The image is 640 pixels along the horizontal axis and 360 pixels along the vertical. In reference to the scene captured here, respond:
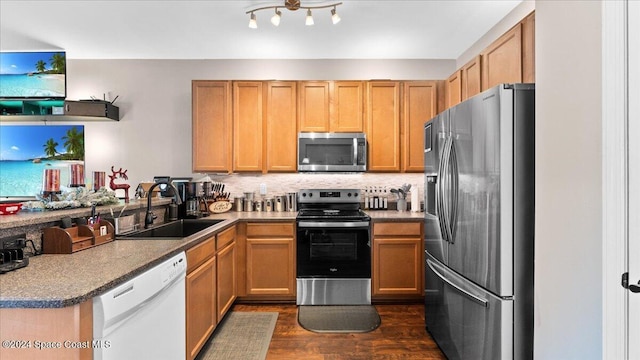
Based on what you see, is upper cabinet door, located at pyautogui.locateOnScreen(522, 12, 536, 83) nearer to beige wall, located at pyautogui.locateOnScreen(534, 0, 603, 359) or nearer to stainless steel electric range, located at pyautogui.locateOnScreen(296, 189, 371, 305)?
beige wall, located at pyautogui.locateOnScreen(534, 0, 603, 359)

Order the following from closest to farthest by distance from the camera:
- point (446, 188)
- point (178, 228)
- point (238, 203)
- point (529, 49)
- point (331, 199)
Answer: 1. point (529, 49)
2. point (446, 188)
3. point (178, 228)
4. point (331, 199)
5. point (238, 203)

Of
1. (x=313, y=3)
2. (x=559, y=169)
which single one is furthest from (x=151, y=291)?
(x=313, y=3)

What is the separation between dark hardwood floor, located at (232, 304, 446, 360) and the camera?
2387mm

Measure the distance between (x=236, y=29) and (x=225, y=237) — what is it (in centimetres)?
199

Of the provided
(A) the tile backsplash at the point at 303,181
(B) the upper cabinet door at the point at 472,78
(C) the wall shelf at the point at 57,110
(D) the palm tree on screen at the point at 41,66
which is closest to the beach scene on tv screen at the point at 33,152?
(C) the wall shelf at the point at 57,110

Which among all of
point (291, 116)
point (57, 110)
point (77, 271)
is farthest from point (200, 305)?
point (57, 110)

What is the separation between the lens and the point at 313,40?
3.43 m

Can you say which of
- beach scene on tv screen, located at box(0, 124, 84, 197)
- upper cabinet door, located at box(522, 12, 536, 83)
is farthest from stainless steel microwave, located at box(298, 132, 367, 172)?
beach scene on tv screen, located at box(0, 124, 84, 197)

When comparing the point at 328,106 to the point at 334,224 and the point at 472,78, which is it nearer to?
the point at 334,224

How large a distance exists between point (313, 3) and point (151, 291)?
241 centimetres

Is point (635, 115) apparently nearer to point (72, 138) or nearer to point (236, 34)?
point (236, 34)

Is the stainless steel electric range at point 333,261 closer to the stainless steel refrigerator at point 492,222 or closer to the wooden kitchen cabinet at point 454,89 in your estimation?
the stainless steel refrigerator at point 492,222

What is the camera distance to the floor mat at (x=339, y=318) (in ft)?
9.17

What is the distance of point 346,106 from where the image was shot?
3.64 m
